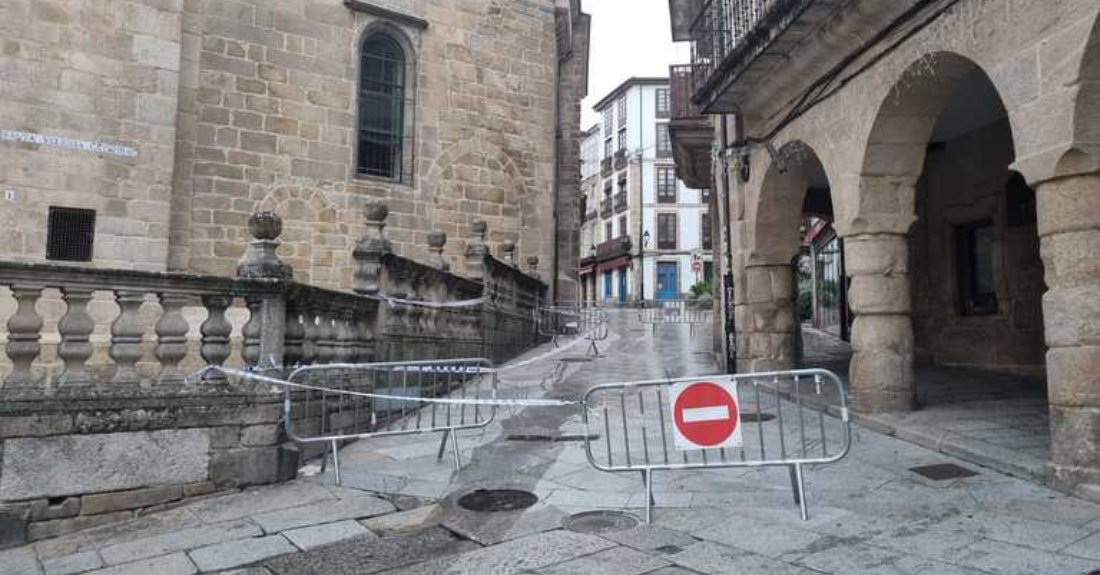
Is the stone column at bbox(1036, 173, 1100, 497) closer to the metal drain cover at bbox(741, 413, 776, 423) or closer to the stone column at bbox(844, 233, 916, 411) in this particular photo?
the stone column at bbox(844, 233, 916, 411)

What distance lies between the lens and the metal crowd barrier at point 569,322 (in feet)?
53.0

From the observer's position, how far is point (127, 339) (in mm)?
4824

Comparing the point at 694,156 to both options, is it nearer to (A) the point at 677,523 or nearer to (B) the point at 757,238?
(B) the point at 757,238

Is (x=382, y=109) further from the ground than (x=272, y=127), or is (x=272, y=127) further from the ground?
(x=382, y=109)

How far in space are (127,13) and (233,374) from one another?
28.0 ft

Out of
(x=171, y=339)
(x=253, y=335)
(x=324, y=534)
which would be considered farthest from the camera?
(x=253, y=335)

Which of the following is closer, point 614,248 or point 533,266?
point 533,266

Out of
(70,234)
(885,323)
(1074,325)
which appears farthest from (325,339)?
(70,234)

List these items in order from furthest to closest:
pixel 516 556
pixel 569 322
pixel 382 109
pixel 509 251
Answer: pixel 569 322 → pixel 509 251 → pixel 382 109 → pixel 516 556

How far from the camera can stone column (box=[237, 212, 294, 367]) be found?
5.43 meters

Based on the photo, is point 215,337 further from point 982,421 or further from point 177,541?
point 982,421

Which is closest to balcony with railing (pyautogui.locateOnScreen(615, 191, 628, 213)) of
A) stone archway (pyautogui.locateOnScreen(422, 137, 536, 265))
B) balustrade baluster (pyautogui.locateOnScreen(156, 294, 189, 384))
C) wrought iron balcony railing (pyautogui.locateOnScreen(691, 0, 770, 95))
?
stone archway (pyautogui.locateOnScreen(422, 137, 536, 265))

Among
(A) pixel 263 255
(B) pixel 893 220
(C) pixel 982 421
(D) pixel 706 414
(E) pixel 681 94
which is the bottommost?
(C) pixel 982 421

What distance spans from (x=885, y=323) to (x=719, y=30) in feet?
15.4
